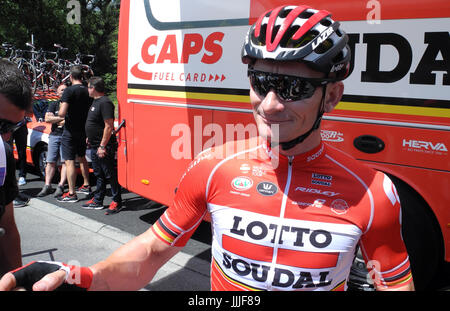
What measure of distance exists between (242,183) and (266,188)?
93 mm

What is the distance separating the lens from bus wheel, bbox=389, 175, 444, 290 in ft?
9.87

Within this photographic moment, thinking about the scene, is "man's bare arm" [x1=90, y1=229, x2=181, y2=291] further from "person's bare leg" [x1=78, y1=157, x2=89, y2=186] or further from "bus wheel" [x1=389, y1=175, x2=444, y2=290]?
"person's bare leg" [x1=78, y1=157, x2=89, y2=186]

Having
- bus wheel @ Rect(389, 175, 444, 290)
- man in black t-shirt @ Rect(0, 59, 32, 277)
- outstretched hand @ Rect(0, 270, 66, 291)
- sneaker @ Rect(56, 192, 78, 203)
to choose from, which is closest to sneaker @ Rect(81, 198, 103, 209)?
sneaker @ Rect(56, 192, 78, 203)

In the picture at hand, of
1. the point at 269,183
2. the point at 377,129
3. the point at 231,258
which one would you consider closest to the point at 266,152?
the point at 269,183

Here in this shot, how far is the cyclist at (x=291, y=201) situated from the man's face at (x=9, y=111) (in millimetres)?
1081

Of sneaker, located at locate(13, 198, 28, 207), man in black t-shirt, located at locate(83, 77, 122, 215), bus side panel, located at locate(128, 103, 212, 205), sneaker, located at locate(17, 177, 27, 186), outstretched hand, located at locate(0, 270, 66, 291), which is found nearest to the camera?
outstretched hand, located at locate(0, 270, 66, 291)

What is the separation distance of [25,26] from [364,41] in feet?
72.8

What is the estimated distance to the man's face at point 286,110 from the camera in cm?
129

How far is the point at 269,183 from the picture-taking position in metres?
1.42

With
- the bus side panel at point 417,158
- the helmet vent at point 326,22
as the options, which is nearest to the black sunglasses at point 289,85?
the helmet vent at point 326,22

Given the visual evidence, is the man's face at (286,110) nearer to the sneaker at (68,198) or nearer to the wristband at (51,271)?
the wristband at (51,271)

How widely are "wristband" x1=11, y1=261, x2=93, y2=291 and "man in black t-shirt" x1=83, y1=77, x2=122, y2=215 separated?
4.57 metres

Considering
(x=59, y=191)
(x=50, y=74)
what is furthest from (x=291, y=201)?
(x=50, y=74)

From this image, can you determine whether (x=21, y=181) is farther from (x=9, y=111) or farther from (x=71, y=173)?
(x=9, y=111)
